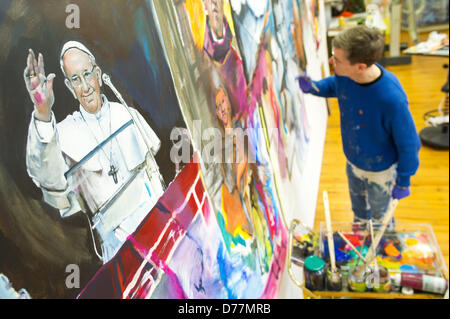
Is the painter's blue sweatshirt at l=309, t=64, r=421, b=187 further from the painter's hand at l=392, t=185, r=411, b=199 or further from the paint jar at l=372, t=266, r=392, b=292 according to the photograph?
the paint jar at l=372, t=266, r=392, b=292

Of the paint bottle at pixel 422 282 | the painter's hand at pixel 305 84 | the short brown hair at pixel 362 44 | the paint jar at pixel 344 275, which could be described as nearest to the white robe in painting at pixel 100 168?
the paint jar at pixel 344 275

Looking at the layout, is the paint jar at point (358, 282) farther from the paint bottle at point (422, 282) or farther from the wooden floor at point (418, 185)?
the wooden floor at point (418, 185)

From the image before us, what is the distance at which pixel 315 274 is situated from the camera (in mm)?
1648

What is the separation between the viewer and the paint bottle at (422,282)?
1.56 metres

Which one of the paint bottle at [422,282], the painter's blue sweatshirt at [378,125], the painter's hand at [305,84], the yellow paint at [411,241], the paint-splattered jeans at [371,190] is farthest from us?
the painter's hand at [305,84]

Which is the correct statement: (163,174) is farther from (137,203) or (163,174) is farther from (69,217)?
(69,217)

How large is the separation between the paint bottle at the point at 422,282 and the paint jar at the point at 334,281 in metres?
0.22

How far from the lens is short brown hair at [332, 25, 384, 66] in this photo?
188 centimetres

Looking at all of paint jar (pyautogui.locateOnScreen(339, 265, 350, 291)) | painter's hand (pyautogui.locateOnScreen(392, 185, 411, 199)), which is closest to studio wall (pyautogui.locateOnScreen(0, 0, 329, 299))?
paint jar (pyautogui.locateOnScreen(339, 265, 350, 291))

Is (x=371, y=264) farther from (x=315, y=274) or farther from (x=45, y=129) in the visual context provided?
(x=45, y=129)

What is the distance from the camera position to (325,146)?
4230mm

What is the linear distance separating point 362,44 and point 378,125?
435 mm

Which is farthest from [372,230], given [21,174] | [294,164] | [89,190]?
[21,174]
